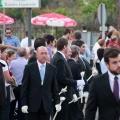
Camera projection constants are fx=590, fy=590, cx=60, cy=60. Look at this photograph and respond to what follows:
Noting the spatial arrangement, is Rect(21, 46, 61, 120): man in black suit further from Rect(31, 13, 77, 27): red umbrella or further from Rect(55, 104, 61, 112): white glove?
Rect(31, 13, 77, 27): red umbrella

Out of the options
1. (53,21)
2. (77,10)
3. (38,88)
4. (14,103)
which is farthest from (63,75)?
(77,10)

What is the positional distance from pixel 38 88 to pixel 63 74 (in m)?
1.21

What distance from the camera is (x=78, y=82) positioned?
40.1ft

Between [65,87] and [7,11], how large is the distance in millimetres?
46929

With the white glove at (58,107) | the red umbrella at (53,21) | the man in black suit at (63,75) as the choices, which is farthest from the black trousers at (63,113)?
the red umbrella at (53,21)

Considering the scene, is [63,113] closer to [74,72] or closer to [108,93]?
[74,72]

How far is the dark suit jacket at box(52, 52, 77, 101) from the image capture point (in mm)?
11758

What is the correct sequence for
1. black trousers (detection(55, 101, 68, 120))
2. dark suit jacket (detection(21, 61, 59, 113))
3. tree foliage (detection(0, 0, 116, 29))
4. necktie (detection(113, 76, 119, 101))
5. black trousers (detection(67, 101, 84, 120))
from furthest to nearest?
tree foliage (detection(0, 0, 116, 29))
black trousers (detection(67, 101, 84, 120))
black trousers (detection(55, 101, 68, 120))
dark suit jacket (detection(21, 61, 59, 113))
necktie (detection(113, 76, 119, 101))

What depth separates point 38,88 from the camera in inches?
420

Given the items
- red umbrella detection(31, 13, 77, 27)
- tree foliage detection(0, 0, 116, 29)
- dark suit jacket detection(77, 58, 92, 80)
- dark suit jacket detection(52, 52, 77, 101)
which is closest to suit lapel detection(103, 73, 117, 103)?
dark suit jacket detection(52, 52, 77, 101)

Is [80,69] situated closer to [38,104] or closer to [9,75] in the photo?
[9,75]

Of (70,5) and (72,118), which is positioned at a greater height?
(72,118)

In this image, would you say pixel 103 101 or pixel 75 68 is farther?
pixel 75 68

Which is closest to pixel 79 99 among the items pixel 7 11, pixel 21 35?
pixel 21 35
